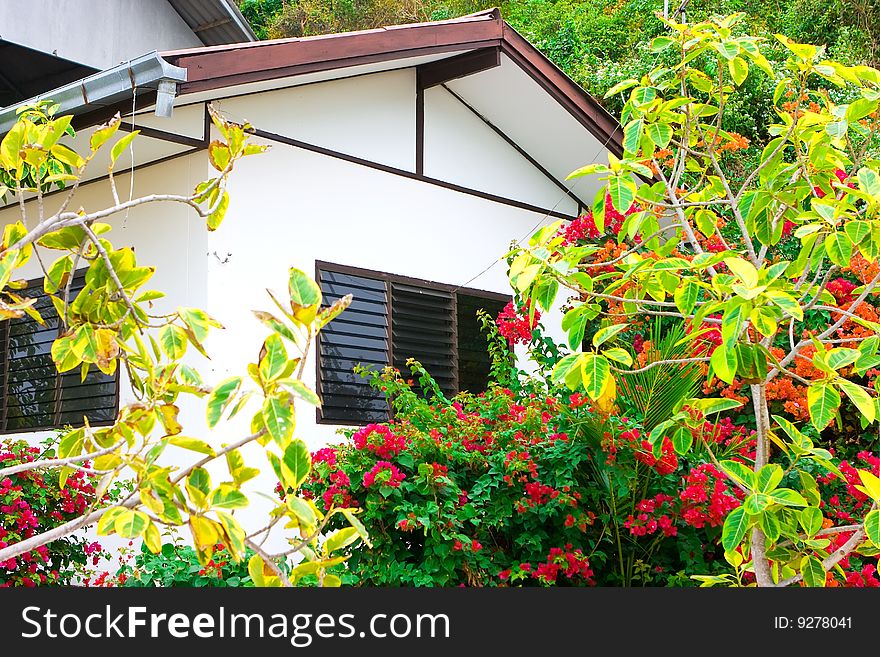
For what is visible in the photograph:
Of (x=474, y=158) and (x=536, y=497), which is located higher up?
(x=474, y=158)

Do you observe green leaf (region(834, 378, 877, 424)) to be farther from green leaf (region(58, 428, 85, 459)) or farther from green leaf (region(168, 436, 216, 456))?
green leaf (region(58, 428, 85, 459))

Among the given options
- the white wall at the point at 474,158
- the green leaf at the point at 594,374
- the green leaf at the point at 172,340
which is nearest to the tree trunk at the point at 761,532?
the green leaf at the point at 594,374

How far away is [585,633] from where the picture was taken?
2336mm

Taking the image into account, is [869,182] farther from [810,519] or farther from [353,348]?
[353,348]

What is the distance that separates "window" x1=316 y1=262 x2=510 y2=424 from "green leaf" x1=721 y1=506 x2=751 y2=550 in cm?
373

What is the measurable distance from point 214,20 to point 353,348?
271 inches

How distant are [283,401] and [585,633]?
88cm

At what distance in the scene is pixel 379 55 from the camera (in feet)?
23.7

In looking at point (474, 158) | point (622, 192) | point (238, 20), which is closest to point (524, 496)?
point (622, 192)

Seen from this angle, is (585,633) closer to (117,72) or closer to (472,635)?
(472,635)


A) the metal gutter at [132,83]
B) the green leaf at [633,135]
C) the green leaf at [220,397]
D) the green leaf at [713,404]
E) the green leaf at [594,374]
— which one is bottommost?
the green leaf at [220,397]

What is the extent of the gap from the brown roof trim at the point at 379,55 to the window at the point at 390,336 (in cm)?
152

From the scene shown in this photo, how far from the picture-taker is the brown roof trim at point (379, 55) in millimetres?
6016

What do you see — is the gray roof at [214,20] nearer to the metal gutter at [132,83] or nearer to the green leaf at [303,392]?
the metal gutter at [132,83]
